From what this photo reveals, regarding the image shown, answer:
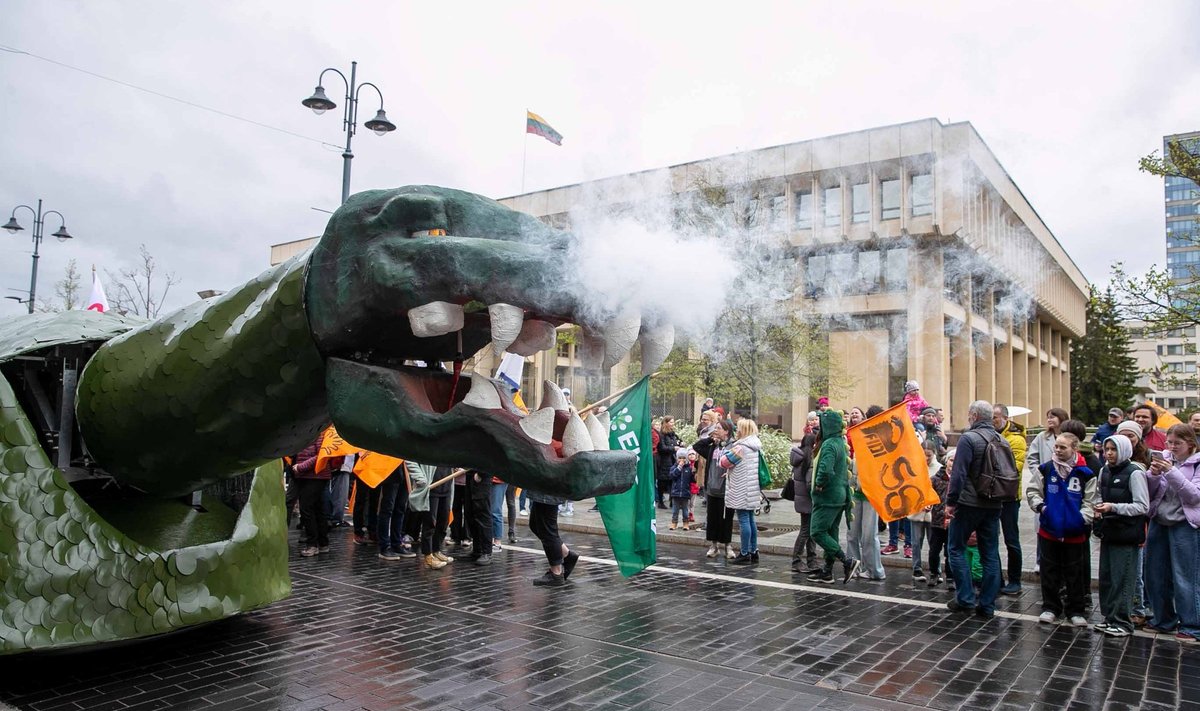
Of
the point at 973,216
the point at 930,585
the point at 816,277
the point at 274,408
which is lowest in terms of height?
the point at 930,585

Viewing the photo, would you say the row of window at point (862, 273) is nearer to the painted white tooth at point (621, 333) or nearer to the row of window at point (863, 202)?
the row of window at point (863, 202)

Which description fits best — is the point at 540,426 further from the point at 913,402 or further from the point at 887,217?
the point at 887,217

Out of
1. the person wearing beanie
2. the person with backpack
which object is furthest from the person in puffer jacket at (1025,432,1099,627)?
the person wearing beanie

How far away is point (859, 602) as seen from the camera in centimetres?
692

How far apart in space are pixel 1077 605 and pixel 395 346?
5.82 m

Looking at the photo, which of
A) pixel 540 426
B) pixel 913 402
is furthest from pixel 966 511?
pixel 540 426

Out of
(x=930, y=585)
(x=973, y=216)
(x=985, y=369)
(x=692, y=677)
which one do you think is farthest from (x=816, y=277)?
(x=985, y=369)

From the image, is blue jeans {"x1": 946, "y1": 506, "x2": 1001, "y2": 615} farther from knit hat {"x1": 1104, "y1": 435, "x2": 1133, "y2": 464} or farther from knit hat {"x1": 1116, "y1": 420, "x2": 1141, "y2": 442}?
knit hat {"x1": 1116, "y1": 420, "x2": 1141, "y2": 442}

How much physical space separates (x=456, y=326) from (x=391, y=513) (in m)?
6.76

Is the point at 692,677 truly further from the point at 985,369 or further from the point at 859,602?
the point at 985,369

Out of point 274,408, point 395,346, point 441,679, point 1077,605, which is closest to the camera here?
point 395,346

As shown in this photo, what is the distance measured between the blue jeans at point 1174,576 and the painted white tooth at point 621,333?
→ 18.2 feet

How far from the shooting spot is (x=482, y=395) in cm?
288

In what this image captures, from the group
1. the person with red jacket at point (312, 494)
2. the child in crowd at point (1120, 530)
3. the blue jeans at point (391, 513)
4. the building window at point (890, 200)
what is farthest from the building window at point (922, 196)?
the person with red jacket at point (312, 494)
